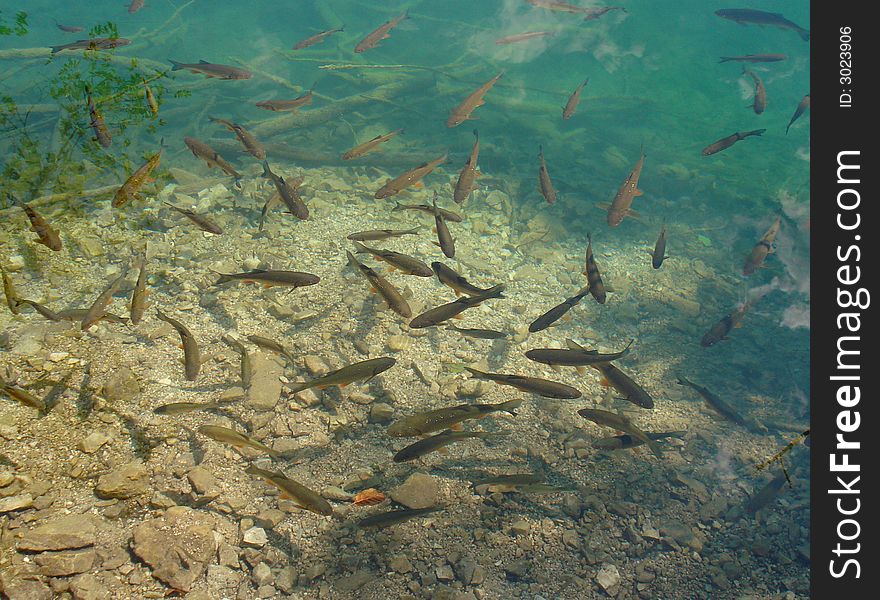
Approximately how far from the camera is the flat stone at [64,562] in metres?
2.71

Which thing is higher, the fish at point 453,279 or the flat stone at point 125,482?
the fish at point 453,279

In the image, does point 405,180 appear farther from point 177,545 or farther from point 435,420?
point 177,545

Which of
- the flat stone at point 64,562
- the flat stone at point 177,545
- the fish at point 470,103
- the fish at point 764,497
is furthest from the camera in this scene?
the fish at point 470,103

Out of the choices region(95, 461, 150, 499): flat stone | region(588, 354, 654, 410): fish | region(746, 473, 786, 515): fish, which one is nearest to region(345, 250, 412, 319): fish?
region(588, 354, 654, 410): fish

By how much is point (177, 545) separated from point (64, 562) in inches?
23.3

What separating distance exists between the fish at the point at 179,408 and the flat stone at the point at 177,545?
0.80 m

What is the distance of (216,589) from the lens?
298 cm

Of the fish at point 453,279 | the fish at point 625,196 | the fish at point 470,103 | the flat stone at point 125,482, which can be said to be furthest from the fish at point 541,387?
the fish at point 470,103

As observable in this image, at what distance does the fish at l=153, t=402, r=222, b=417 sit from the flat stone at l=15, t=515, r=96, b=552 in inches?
35.6

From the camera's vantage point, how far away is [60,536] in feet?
9.29

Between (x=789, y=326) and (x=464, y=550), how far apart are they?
7.33m

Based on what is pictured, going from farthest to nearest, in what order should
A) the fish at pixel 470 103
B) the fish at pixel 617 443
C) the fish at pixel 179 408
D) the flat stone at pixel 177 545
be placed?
the fish at pixel 470 103, the fish at pixel 617 443, the fish at pixel 179 408, the flat stone at pixel 177 545

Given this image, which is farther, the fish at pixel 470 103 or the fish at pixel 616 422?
the fish at pixel 470 103

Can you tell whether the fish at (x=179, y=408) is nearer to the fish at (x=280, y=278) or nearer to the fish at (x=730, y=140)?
the fish at (x=280, y=278)
